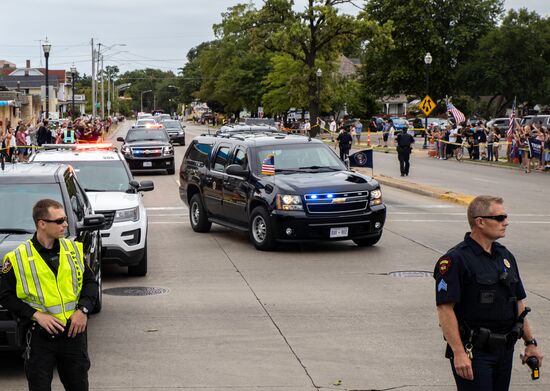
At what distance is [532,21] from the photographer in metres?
79.4

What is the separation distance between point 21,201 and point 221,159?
8.31m

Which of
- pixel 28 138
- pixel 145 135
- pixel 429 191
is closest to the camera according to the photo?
pixel 429 191

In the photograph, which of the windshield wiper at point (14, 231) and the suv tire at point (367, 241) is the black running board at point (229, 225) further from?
the windshield wiper at point (14, 231)

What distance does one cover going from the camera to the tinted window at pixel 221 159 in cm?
1738

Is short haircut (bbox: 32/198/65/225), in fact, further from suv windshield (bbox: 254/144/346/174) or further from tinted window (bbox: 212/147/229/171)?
tinted window (bbox: 212/147/229/171)

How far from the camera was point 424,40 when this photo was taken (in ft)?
261

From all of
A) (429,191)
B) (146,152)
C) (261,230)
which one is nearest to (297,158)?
(261,230)

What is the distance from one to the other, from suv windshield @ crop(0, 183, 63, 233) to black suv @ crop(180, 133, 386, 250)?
19.8ft

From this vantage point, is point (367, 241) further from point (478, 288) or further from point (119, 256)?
point (478, 288)

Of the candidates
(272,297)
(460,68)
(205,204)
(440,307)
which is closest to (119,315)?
(272,297)

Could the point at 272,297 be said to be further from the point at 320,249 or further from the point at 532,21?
the point at 532,21

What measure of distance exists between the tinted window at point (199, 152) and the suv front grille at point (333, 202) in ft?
12.0

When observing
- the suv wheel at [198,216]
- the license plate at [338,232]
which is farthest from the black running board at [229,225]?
the license plate at [338,232]

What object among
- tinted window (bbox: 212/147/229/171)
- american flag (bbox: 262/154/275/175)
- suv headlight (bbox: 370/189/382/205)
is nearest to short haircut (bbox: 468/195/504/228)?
suv headlight (bbox: 370/189/382/205)
